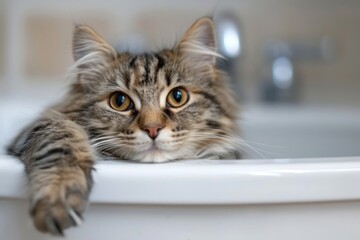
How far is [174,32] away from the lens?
8.25 ft

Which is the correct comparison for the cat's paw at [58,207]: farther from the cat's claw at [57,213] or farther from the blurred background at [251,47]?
the blurred background at [251,47]

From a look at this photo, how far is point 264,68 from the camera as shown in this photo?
8.30 feet

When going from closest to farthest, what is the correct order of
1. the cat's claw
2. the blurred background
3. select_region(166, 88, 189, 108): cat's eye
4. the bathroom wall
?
the cat's claw, select_region(166, 88, 189, 108): cat's eye, the blurred background, the bathroom wall

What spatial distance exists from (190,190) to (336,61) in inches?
80.3

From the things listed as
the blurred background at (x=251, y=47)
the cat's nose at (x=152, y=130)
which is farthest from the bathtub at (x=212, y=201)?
the blurred background at (x=251, y=47)

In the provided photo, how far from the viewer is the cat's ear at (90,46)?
3.54ft

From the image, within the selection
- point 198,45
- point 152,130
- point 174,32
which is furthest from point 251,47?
point 152,130

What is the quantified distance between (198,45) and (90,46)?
23 centimetres

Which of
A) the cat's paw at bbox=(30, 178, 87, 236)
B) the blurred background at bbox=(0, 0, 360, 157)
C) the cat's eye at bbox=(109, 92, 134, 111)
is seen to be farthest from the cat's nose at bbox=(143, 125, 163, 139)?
the blurred background at bbox=(0, 0, 360, 157)

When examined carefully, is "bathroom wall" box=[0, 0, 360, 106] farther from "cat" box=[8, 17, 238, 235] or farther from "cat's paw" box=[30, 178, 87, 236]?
"cat's paw" box=[30, 178, 87, 236]

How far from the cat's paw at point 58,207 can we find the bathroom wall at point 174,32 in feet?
5.66

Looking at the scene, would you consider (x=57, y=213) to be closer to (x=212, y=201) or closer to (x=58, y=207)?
(x=58, y=207)

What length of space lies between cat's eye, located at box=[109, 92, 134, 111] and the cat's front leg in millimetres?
103

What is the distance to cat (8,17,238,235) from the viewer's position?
2.64 feet
